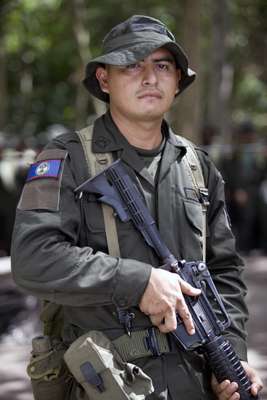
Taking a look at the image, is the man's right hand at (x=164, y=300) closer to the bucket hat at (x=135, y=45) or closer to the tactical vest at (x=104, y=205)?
the tactical vest at (x=104, y=205)

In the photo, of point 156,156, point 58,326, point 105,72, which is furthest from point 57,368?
point 105,72

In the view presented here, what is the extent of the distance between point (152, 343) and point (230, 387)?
11.8 inches

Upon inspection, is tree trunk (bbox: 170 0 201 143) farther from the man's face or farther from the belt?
the belt

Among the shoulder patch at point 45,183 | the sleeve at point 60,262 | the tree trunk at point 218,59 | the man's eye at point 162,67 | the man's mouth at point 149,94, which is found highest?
the man's eye at point 162,67

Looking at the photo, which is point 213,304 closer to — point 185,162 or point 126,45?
point 185,162

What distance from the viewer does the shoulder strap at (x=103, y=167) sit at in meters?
2.52

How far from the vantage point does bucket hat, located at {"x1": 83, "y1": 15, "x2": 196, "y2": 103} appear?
2.58 m

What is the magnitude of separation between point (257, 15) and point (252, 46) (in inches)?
83.6

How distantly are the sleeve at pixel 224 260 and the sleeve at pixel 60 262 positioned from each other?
45cm

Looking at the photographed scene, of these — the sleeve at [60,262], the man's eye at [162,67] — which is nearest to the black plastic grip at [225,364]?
the sleeve at [60,262]

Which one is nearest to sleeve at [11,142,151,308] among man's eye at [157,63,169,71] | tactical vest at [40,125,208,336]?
tactical vest at [40,125,208,336]

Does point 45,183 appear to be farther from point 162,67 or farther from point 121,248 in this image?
point 162,67

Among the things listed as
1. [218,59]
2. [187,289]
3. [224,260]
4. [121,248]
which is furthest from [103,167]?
[218,59]

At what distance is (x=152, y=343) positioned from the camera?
251cm
